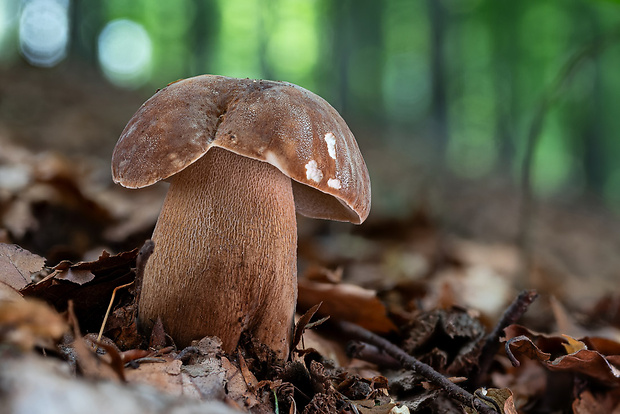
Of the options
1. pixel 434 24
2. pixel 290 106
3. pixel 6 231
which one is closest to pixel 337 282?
pixel 290 106

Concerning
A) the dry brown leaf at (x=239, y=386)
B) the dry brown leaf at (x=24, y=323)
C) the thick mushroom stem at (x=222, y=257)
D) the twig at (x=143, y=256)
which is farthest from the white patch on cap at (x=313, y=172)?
the dry brown leaf at (x=24, y=323)

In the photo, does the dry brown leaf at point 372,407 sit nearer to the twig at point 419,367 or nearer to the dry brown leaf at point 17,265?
the twig at point 419,367

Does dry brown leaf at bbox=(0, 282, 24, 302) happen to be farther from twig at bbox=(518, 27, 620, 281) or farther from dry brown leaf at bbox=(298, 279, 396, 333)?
twig at bbox=(518, 27, 620, 281)

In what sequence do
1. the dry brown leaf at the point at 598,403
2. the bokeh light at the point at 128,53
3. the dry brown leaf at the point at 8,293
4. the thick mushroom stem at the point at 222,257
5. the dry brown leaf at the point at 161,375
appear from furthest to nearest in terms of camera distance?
the bokeh light at the point at 128,53, the dry brown leaf at the point at 598,403, the thick mushroom stem at the point at 222,257, the dry brown leaf at the point at 8,293, the dry brown leaf at the point at 161,375

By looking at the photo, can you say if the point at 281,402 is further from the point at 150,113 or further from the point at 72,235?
the point at 72,235

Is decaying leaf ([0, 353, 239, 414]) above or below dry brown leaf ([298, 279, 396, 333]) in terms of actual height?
above

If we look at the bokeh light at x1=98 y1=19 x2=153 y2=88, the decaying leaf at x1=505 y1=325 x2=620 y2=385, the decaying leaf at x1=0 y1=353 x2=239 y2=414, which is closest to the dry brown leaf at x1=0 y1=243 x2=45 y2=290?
the decaying leaf at x1=0 y1=353 x2=239 y2=414
